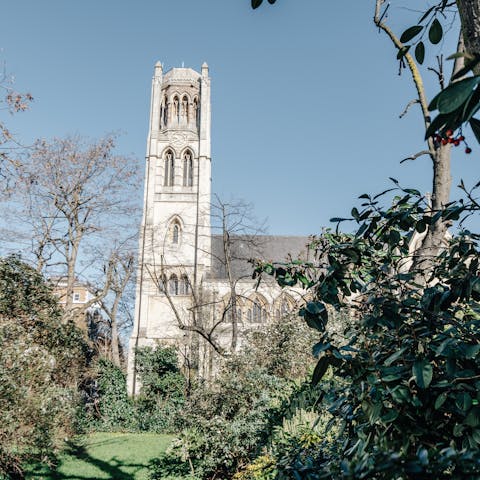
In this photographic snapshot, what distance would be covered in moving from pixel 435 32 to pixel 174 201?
29715 mm

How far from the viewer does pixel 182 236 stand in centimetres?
3095

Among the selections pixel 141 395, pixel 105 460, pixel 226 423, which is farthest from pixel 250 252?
pixel 226 423

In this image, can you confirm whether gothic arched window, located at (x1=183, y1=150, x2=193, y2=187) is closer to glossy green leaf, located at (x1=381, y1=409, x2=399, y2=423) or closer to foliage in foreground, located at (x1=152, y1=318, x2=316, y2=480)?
foliage in foreground, located at (x1=152, y1=318, x2=316, y2=480)

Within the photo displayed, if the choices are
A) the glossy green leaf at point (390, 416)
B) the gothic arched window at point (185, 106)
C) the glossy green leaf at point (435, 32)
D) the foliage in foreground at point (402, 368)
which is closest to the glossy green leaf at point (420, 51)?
the glossy green leaf at point (435, 32)

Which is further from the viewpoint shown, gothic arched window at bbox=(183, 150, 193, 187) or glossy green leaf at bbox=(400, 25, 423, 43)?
gothic arched window at bbox=(183, 150, 193, 187)

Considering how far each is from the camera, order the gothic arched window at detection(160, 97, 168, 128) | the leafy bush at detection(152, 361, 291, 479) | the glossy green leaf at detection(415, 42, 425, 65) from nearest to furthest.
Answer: the glossy green leaf at detection(415, 42, 425, 65) < the leafy bush at detection(152, 361, 291, 479) < the gothic arched window at detection(160, 97, 168, 128)

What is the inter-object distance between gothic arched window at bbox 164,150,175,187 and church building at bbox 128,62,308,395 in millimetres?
71

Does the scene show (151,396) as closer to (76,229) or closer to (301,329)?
(76,229)

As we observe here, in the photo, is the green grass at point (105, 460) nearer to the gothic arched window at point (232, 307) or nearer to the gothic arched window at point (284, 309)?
the gothic arched window at point (232, 307)

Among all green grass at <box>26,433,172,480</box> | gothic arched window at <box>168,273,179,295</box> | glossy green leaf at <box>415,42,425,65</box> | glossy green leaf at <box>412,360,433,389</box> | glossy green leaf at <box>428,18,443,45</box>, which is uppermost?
gothic arched window at <box>168,273,179,295</box>

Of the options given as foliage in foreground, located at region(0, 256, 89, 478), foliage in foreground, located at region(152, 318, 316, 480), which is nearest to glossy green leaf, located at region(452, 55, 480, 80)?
foliage in foreground, located at region(152, 318, 316, 480)

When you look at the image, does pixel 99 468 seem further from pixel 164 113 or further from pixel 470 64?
pixel 164 113

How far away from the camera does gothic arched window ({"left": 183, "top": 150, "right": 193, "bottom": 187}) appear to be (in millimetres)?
32375

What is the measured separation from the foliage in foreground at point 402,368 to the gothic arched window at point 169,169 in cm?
2993
